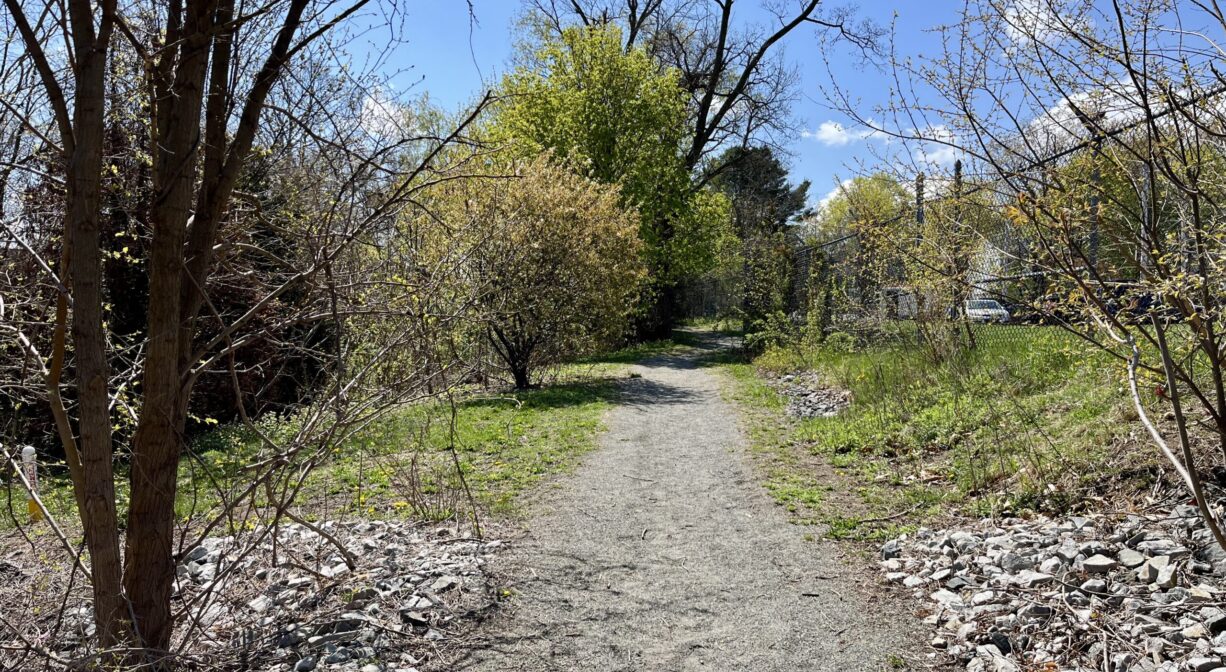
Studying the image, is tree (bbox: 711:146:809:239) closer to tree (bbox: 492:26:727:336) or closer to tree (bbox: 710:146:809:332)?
tree (bbox: 710:146:809:332)

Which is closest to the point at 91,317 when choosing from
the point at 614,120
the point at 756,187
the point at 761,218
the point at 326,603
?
the point at 326,603

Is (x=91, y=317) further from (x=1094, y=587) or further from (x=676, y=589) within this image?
(x=1094, y=587)

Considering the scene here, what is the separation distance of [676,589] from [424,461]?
11.8 feet

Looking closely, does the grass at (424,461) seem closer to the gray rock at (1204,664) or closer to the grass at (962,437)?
the grass at (962,437)

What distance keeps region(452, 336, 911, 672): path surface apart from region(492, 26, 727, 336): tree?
1403 centimetres

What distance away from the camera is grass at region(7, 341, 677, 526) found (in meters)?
5.52

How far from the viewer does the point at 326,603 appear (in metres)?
3.70

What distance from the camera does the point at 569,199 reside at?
12.6 m

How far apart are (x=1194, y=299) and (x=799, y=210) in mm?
43134

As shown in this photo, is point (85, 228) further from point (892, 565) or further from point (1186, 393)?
point (1186, 393)

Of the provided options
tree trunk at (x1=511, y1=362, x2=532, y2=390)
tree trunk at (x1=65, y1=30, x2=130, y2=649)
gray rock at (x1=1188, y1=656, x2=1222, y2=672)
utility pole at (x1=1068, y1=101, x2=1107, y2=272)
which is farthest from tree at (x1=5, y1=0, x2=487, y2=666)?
tree trunk at (x1=511, y1=362, x2=532, y2=390)

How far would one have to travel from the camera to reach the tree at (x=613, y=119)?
2022 centimetres

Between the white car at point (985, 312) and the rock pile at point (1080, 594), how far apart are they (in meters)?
4.22

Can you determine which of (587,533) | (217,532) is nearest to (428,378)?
(587,533)
